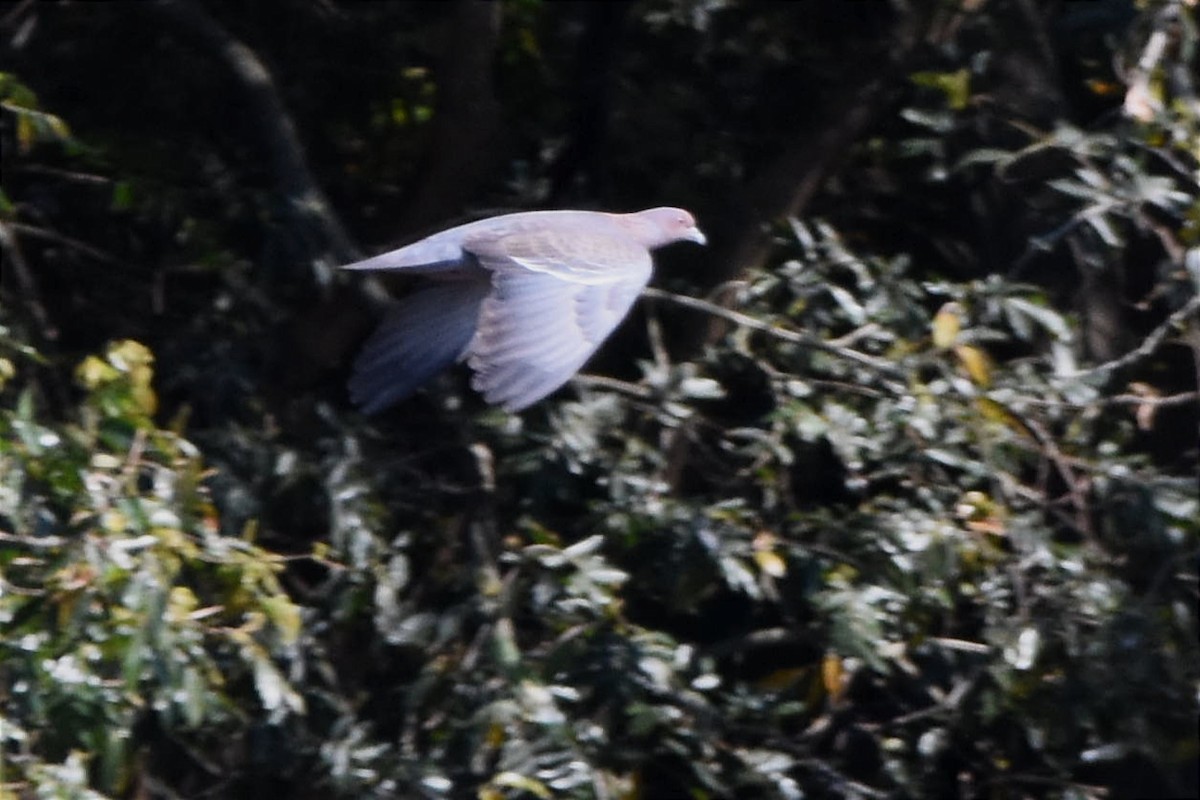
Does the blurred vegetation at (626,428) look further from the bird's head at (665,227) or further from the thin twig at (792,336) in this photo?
the bird's head at (665,227)

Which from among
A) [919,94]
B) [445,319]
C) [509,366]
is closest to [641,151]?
[919,94]

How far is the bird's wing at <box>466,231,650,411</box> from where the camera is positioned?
11.3 ft

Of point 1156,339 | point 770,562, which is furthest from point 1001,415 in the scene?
point 770,562

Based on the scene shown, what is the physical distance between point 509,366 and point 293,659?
1327mm

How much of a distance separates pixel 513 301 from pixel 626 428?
3.81 ft

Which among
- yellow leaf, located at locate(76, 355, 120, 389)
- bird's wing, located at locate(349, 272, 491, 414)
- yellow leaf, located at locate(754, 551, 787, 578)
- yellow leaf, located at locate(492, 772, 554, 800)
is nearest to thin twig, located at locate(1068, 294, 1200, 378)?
yellow leaf, located at locate(754, 551, 787, 578)

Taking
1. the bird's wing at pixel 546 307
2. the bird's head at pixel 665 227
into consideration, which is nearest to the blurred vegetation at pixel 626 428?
the bird's head at pixel 665 227

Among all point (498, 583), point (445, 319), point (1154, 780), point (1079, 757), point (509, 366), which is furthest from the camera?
point (1154, 780)

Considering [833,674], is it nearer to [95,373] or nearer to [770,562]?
[770,562]

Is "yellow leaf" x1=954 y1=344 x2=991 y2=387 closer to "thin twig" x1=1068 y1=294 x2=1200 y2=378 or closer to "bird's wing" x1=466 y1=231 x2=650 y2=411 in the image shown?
"thin twig" x1=1068 y1=294 x2=1200 y2=378

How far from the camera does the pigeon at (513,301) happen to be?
11.4 ft

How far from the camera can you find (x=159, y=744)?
186 inches

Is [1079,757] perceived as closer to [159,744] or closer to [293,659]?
[293,659]

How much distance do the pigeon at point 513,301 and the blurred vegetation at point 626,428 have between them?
Result: 358mm
